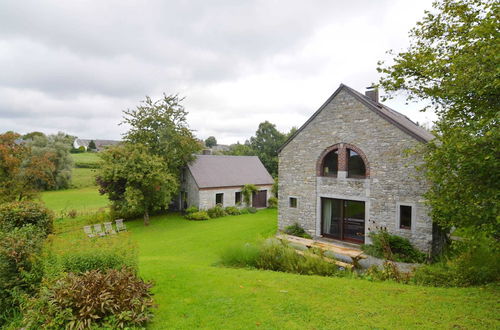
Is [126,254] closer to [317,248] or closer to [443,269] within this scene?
[317,248]

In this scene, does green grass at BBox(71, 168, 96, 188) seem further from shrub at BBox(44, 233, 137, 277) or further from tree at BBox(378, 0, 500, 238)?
tree at BBox(378, 0, 500, 238)

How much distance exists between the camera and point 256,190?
2573cm

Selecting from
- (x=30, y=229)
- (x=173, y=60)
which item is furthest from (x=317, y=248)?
(x=173, y=60)

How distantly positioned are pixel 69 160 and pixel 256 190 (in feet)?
104

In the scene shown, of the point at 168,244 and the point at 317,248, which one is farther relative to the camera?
the point at 168,244

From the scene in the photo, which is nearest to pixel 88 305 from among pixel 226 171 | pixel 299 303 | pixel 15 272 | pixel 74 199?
pixel 15 272

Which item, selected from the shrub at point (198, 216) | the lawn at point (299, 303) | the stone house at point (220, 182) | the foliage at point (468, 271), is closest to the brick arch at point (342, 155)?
the foliage at point (468, 271)

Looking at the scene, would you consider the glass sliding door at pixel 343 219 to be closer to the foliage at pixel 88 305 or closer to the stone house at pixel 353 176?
the stone house at pixel 353 176

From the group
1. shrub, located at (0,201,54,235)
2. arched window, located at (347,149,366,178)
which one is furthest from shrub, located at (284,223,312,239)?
shrub, located at (0,201,54,235)

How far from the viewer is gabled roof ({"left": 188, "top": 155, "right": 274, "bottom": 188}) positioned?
23344 millimetres

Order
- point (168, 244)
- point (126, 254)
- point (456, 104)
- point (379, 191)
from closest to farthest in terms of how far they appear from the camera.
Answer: point (456, 104) → point (126, 254) → point (379, 191) → point (168, 244)

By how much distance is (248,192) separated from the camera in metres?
25.0

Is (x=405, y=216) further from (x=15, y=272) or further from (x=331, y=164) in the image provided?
(x=15, y=272)

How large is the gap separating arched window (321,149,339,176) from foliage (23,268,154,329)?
11.0 metres
